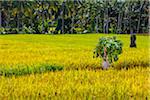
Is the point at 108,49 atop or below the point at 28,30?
atop

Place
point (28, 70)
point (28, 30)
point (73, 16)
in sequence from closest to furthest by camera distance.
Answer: point (28, 70)
point (28, 30)
point (73, 16)

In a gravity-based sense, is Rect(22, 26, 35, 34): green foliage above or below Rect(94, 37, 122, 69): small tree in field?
below

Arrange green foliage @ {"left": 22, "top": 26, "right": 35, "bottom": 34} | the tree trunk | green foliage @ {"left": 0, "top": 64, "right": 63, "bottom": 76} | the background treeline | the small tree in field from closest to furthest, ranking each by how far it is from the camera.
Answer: green foliage @ {"left": 0, "top": 64, "right": 63, "bottom": 76} < the tree trunk < the small tree in field < green foliage @ {"left": 22, "top": 26, "right": 35, "bottom": 34} < the background treeline

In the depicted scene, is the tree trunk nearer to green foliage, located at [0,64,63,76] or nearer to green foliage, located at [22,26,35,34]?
green foliage, located at [0,64,63,76]

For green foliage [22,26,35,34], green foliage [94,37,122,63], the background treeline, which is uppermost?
green foliage [94,37,122,63]

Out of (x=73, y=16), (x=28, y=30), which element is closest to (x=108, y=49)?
(x=28, y=30)

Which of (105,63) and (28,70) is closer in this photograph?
(28,70)

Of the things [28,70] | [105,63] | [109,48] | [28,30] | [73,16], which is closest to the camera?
[28,70]

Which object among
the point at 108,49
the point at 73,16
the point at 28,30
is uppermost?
the point at 108,49

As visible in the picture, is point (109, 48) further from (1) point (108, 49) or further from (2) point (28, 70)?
(2) point (28, 70)

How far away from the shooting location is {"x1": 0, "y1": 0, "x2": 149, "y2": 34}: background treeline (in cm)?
5319

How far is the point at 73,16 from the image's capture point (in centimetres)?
5891

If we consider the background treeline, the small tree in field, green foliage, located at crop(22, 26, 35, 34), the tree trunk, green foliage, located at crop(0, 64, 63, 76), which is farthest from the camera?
the background treeline

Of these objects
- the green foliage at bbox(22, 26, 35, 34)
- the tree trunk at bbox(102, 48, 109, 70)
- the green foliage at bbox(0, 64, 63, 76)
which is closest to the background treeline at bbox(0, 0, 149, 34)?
the green foliage at bbox(22, 26, 35, 34)
